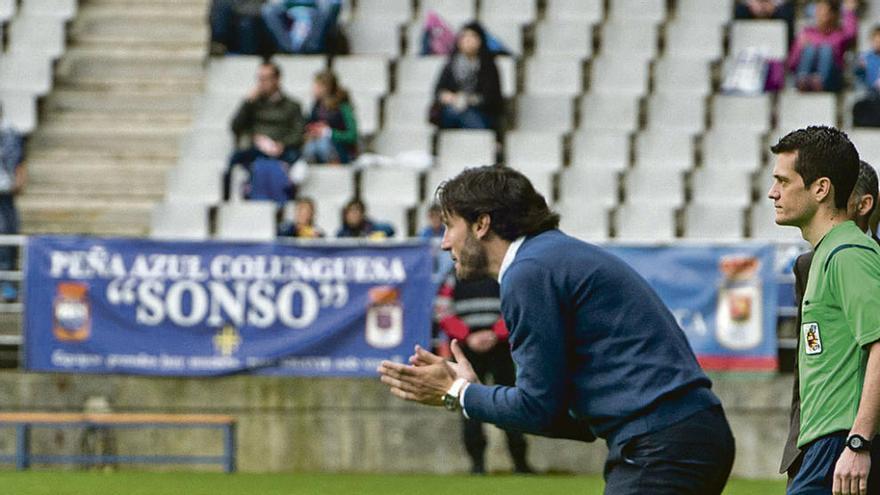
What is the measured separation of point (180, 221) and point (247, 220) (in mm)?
681

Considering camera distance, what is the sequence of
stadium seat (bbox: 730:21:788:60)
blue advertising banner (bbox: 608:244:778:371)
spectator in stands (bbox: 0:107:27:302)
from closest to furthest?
blue advertising banner (bbox: 608:244:778:371)
spectator in stands (bbox: 0:107:27:302)
stadium seat (bbox: 730:21:788:60)

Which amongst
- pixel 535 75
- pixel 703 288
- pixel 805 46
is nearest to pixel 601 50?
pixel 535 75

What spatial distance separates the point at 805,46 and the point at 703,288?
4148 mm

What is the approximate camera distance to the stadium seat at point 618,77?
1938 centimetres

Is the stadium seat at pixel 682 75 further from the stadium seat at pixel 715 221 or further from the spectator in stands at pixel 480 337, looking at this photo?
the spectator in stands at pixel 480 337

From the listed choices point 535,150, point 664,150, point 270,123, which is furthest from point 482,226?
point 664,150

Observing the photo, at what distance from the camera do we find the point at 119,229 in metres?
18.7

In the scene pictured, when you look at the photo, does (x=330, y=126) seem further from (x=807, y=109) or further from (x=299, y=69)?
(x=807, y=109)

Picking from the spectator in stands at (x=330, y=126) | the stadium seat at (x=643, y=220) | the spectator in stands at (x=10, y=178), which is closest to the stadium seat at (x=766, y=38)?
the stadium seat at (x=643, y=220)

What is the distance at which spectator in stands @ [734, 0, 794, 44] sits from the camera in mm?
19656

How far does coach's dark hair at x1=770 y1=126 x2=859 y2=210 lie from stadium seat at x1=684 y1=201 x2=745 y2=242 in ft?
39.1

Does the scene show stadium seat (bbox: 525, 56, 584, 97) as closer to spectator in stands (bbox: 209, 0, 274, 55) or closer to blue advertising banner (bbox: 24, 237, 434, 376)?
spectator in stands (bbox: 209, 0, 274, 55)

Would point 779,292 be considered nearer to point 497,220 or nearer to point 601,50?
point 601,50

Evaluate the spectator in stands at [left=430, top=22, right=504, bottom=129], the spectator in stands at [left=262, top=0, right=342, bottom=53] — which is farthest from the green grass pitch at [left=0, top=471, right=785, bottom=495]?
the spectator in stands at [left=262, top=0, right=342, bottom=53]
